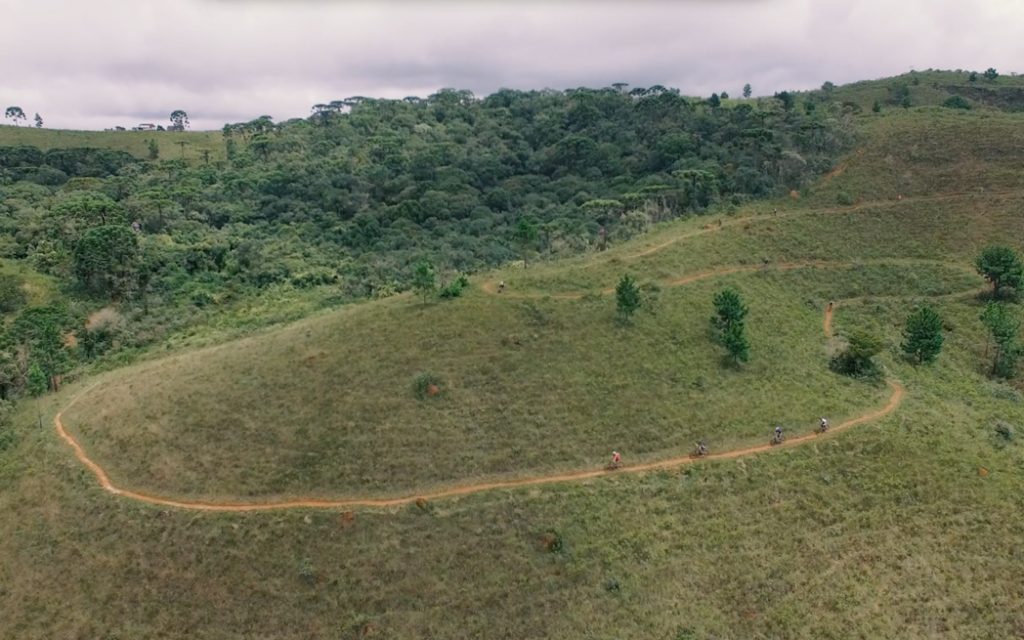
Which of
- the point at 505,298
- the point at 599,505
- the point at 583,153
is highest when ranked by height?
the point at 583,153

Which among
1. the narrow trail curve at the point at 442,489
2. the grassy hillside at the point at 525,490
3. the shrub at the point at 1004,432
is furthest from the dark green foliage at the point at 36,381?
the shrub at the point at 1004,432

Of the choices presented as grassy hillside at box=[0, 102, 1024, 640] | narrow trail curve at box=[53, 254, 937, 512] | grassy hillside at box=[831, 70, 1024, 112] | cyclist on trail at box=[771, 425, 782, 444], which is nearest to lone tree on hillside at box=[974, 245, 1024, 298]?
grassy hillside at box=[0, 102, 1024, 640]

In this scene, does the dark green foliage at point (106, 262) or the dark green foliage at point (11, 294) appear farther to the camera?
the dark green foliage at point (106, 262)

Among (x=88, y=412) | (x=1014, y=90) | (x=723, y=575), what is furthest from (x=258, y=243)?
(x=1014, y=90)

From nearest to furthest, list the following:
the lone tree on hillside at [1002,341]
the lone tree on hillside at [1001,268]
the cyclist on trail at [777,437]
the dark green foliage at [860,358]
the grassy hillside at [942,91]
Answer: the cyclist on trail at [777,437], the dark green foliage at [860,358], the lone tree on hillside at [1002,341], the lone tree on hillside at [1001,268], the grassy hillside at [942,91]

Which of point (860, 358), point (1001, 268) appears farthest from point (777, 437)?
point (1001, 268)

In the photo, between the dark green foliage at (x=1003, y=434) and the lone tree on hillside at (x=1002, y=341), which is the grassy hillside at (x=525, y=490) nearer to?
the dark green foliage at (x=1003, y=434)

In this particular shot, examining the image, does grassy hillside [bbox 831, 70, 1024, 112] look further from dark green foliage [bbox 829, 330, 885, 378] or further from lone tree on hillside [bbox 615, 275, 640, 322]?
lone tree on hillside [bbox 615, 275, 640, 322]

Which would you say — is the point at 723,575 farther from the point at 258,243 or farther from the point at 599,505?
the point at 258,243
